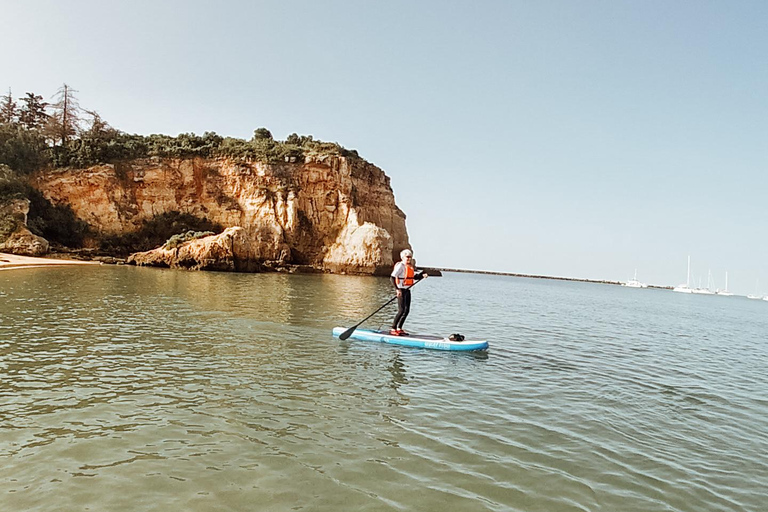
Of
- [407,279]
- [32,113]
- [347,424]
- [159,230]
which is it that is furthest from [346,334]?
[32,113]

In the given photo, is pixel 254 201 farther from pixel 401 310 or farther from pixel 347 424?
pixel 347 424

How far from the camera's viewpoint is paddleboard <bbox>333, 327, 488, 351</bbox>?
12.3 metres

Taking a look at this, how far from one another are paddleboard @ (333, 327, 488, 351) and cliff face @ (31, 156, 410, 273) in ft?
109

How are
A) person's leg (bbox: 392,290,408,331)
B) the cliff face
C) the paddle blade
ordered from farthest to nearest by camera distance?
the cliff face → person's leg (bbox: 392,290,408,331) → the paddle blade

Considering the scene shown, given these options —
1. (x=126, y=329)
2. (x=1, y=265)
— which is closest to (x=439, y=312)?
(x=126, y=329)

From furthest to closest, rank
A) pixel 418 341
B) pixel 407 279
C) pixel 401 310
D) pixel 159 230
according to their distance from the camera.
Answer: pixel 159 230
pixel 401 310
pixel 407 279
pixel 418 341

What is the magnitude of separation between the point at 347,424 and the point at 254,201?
1761 inches

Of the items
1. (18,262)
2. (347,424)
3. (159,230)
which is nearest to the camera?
(347,424)

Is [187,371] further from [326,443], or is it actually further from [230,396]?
[326,443]

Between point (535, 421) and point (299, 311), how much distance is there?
494 inches

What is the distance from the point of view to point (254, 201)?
48.4m

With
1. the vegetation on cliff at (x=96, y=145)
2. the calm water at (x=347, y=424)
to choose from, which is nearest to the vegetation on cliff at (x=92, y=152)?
the vegetation on cliff at (x=96, y=145)

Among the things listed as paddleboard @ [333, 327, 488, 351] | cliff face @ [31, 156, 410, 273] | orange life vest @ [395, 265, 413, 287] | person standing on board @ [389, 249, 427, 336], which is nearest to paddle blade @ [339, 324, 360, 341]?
paddleboard @ [333, 327, 488, 351]

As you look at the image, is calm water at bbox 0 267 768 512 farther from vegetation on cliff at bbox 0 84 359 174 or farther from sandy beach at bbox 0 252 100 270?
vegetation on cliff at bbox 0 84 359 174
